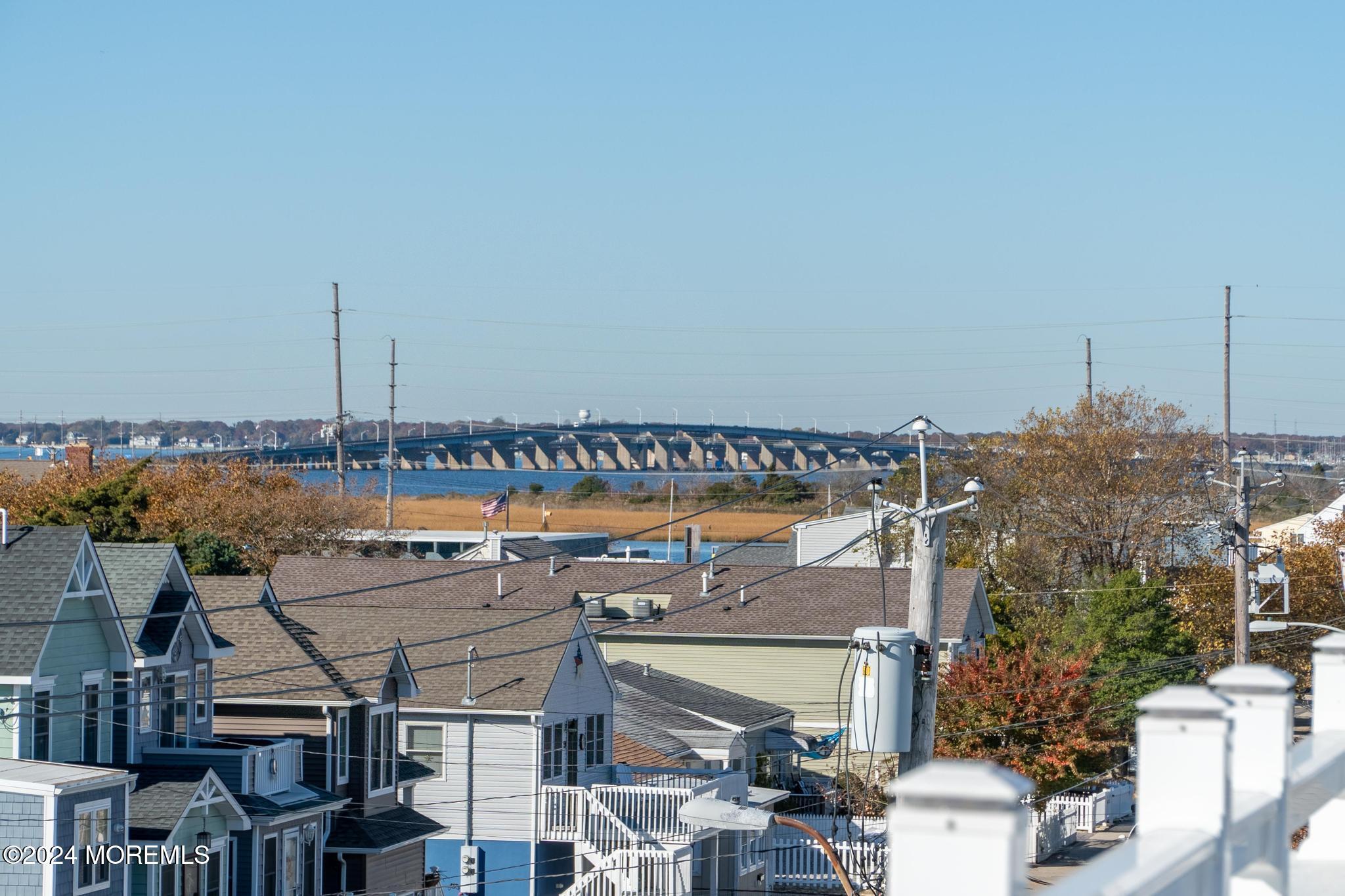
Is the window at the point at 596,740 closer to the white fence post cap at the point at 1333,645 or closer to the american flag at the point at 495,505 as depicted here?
the american flag at the point at 495,505

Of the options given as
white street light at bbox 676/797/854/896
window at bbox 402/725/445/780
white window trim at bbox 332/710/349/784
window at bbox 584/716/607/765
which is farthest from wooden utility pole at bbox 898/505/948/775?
window at bbox 584/716/607/765

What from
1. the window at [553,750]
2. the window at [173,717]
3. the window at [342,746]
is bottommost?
the window at [553,750]

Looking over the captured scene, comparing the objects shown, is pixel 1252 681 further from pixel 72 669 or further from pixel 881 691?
pixel 72 669

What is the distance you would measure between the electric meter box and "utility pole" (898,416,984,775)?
753mm

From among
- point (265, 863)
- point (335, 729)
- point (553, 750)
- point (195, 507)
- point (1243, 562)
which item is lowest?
point (265, 863)

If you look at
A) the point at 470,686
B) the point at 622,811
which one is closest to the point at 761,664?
the point at 470,686

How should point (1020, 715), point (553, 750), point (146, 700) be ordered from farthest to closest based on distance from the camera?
point (553, 750) < point (1020, 715) < point (146, 700)

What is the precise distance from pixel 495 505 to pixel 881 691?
47741 millimetres

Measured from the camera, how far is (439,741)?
35656 millimetres

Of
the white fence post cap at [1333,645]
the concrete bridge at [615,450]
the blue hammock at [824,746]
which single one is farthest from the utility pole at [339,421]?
the white fence post cap at [1333,645]

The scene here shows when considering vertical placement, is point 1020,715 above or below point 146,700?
below

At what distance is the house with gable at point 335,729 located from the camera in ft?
100

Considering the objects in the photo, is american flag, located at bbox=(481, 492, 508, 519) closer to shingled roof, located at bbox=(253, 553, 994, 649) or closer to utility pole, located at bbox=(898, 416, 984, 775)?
shingled roof, located at bbox=(253, 553, 994, 649)

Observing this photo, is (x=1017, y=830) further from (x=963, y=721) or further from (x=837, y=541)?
(x=837, y=541)
